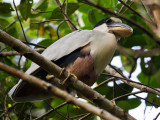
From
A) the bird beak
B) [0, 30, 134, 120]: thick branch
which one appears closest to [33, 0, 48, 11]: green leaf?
the bird beak

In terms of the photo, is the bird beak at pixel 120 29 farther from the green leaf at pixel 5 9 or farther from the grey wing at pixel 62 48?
the green leaf at pixel 5 9

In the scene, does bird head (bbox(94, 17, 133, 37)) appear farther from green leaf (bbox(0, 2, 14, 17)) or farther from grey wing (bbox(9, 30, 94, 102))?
green leaf (bbox(0, 2, 14, 17))

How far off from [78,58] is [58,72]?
0.64 meters

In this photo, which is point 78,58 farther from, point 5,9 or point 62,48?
point 5,9

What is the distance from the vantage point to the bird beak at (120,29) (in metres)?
3.10

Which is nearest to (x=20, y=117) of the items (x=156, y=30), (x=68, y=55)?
(x=68, y=55)

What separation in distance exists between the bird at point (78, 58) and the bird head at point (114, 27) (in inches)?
1.3

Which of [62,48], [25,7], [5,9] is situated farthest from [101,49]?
[5,9]

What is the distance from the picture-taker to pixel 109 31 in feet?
10.8

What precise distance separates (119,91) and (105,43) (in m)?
0.61

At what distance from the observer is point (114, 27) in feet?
10.7

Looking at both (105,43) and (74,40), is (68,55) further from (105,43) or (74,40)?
(105,43)

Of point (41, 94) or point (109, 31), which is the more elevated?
point (109, 31)

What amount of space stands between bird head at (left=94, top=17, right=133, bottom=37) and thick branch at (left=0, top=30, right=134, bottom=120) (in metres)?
1.06
